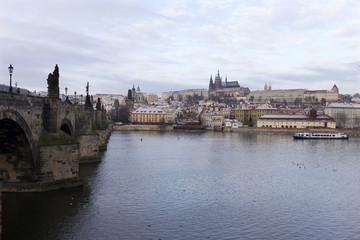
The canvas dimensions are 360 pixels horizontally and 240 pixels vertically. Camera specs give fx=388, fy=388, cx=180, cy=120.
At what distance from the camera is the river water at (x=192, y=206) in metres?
19.2

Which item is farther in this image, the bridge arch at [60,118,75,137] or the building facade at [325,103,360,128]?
the building facade at [325,103,360,128]

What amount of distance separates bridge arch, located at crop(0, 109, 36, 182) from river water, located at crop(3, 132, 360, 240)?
4.14ft

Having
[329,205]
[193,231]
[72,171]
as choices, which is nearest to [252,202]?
[329,205]

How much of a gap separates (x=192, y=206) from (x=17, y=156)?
11209 mm

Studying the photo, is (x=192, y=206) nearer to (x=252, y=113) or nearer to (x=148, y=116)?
(x=252, y=113)

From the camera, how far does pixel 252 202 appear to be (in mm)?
25359

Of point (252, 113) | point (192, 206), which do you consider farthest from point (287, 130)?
point (192, 206)

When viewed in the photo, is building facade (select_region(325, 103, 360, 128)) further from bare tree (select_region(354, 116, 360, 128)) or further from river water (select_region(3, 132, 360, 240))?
river water (select_region(3, 132, 360, 240))

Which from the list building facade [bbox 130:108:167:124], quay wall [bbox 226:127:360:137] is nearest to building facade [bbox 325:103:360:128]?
quay wall [bbox 226:127:360:137]

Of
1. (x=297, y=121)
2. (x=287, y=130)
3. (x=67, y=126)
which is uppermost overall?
(x=67, y=126)

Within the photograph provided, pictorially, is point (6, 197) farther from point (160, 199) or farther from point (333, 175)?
point (333, 175)

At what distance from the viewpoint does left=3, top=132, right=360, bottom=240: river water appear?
A: 19.2 m

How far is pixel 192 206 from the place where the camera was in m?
24.0

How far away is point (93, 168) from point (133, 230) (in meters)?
18.8
